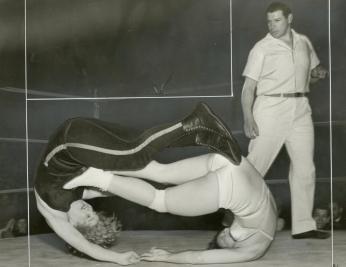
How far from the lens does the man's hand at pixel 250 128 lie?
8.07ft

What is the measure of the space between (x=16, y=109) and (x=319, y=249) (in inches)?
57.5

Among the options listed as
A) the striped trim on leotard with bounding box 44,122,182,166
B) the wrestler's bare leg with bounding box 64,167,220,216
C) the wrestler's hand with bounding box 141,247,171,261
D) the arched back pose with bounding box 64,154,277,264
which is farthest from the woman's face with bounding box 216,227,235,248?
the striped trim on leotard with bounding box 44,122,182,166

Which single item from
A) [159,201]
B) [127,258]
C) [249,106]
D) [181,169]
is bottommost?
[127,258]

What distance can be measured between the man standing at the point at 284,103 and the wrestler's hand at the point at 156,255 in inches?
21.3

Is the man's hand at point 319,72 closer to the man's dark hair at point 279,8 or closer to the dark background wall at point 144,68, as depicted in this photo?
the dark background wall at point 144,68

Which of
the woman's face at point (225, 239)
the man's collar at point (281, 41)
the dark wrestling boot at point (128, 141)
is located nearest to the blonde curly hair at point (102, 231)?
the dark wrestling boot at point (128, 141)

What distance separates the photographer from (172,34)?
249cm

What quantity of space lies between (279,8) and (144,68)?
0.63 meters

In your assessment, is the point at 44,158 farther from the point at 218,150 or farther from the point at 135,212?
the point at 218,150

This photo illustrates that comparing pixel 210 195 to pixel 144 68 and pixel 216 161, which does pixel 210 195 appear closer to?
pixel 216 161

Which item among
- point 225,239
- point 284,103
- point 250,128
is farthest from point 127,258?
point 284,103

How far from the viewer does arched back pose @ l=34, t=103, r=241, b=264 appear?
7.97 feet

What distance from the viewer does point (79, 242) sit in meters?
2.48

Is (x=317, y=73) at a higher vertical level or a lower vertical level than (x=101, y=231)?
higher
